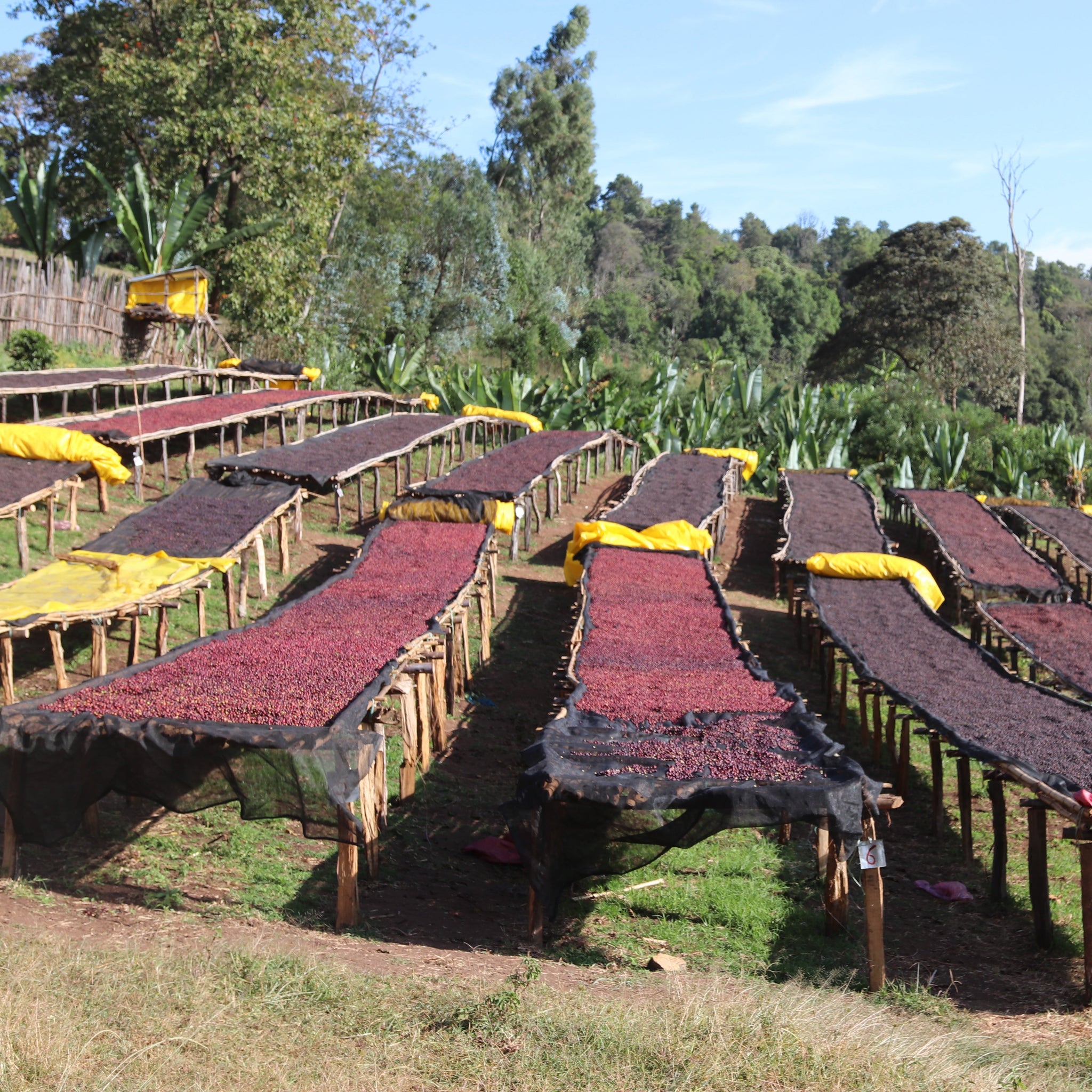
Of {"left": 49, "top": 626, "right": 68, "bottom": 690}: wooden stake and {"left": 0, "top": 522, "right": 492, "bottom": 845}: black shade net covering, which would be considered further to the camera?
{"left": 49, "top": 626, "right": 68, "bottom": 690}: wooden stake

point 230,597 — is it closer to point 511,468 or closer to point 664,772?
point 664,772

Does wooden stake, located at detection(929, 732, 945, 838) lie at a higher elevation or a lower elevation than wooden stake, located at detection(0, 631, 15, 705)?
lower

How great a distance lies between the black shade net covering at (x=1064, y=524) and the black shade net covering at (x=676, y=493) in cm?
518

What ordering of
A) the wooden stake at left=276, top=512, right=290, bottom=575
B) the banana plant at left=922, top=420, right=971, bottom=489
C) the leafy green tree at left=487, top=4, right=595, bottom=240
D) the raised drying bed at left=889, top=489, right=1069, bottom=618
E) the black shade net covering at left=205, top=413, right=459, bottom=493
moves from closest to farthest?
the wooden stake at left=276, top=512, right=290, bottom=575, the black shade net covering at left=205, top=413, right=459, bottom=493, the raised drying bed at left=889, top=489, right=1069, bottom=618, the banana plant at left=922, top=420, right=971, bottom=489, the leafy green tree at left=487, top=4, right=595, bottom=240

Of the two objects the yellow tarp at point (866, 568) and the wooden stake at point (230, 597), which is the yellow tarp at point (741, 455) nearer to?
the yellow tarp at point (866, 568)

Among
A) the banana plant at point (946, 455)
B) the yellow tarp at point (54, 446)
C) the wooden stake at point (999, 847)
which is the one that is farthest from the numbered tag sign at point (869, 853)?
the banana plant at point (946, 455)

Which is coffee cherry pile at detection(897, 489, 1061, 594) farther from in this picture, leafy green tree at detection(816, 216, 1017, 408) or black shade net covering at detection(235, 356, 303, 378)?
leafy green tree at detection(816, 216, 1017, 408)

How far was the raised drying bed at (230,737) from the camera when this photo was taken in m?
6.22

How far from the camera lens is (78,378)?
17.1m

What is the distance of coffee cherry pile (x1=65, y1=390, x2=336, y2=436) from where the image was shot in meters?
15.0

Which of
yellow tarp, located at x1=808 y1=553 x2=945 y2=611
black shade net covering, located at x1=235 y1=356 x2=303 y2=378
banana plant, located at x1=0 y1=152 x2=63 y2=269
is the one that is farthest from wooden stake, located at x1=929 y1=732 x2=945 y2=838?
banana plant, located at x1=0 y1=152 x2=63 y2=269

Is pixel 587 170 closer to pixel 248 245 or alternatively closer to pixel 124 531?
pixel 248 245

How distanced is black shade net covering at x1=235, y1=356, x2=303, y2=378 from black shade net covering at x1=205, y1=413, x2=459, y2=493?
11.9ft

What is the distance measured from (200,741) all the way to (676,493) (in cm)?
1341
